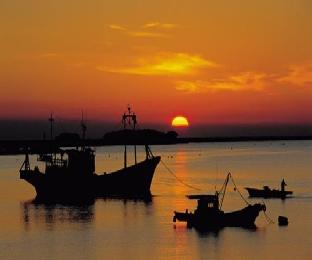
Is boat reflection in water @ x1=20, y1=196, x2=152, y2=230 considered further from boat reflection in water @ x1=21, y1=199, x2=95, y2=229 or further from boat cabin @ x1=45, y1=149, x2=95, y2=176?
boat cabin @ x1=45, y1=149, x2=95, y2=176

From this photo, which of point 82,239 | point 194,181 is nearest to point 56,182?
point 82,239

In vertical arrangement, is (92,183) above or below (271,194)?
above

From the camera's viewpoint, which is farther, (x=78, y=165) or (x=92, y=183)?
(x=92, y=183)

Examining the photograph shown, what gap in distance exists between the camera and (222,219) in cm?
6116

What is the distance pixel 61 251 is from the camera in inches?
2108

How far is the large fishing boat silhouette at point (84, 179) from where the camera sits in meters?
88.1

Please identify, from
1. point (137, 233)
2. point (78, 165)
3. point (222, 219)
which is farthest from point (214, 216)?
point (78, 165)

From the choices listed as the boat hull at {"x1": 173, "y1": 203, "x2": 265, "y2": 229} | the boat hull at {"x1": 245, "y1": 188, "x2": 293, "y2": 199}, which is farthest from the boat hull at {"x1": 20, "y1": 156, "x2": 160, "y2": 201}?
the boat hull at {"x1": 173, "y1": 203, "x2": 265, "y2": 229}

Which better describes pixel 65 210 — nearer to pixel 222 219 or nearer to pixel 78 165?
pixel 78 165

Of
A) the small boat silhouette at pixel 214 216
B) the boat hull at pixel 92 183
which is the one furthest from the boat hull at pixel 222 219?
the boat hull at pixel 92 183

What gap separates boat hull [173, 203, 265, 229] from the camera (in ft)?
200

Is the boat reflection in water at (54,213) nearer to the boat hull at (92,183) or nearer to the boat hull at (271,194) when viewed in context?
the boat hull at (92,183)

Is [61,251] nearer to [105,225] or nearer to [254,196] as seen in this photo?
[105,225]

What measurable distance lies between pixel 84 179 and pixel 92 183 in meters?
1.36
